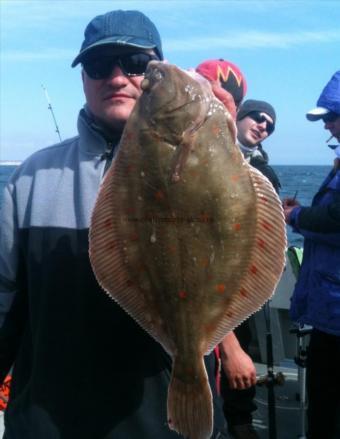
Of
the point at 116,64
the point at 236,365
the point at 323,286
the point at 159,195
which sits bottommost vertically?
the point at 323,286

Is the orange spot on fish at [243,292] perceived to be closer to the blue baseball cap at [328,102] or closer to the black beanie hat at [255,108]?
the blue baseball cap at [328,102]

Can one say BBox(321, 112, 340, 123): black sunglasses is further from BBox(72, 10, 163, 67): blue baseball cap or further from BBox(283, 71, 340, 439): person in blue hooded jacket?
A: BBox(72, 10, 163, 67): blue baseball cap

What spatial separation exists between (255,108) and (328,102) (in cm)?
119

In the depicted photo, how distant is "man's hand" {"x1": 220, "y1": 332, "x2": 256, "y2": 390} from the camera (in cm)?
244

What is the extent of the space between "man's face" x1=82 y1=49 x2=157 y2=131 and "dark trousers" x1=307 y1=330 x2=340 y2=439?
8.35 ft

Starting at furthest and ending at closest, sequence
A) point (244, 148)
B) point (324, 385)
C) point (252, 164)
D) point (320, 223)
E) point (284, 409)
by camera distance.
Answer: point (284, 409), point (244, 148), point (252, 164), point (324, 385), point (320, 223)

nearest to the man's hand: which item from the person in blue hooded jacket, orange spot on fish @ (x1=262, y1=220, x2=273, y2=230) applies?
orange spot on fish @ (x1=262, y1=220, x2=273, y2=230)

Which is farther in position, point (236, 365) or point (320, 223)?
point (320, 223)

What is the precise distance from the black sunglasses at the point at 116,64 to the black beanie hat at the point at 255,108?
3.16 metres

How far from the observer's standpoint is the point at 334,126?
4.25m

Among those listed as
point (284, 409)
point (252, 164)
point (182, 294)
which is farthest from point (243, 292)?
point (284, 409)

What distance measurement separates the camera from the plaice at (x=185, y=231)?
72.8 inches

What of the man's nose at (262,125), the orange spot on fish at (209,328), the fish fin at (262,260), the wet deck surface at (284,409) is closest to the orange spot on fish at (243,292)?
the fish fin at (262,260)

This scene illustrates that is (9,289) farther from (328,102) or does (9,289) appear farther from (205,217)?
(328,102)
